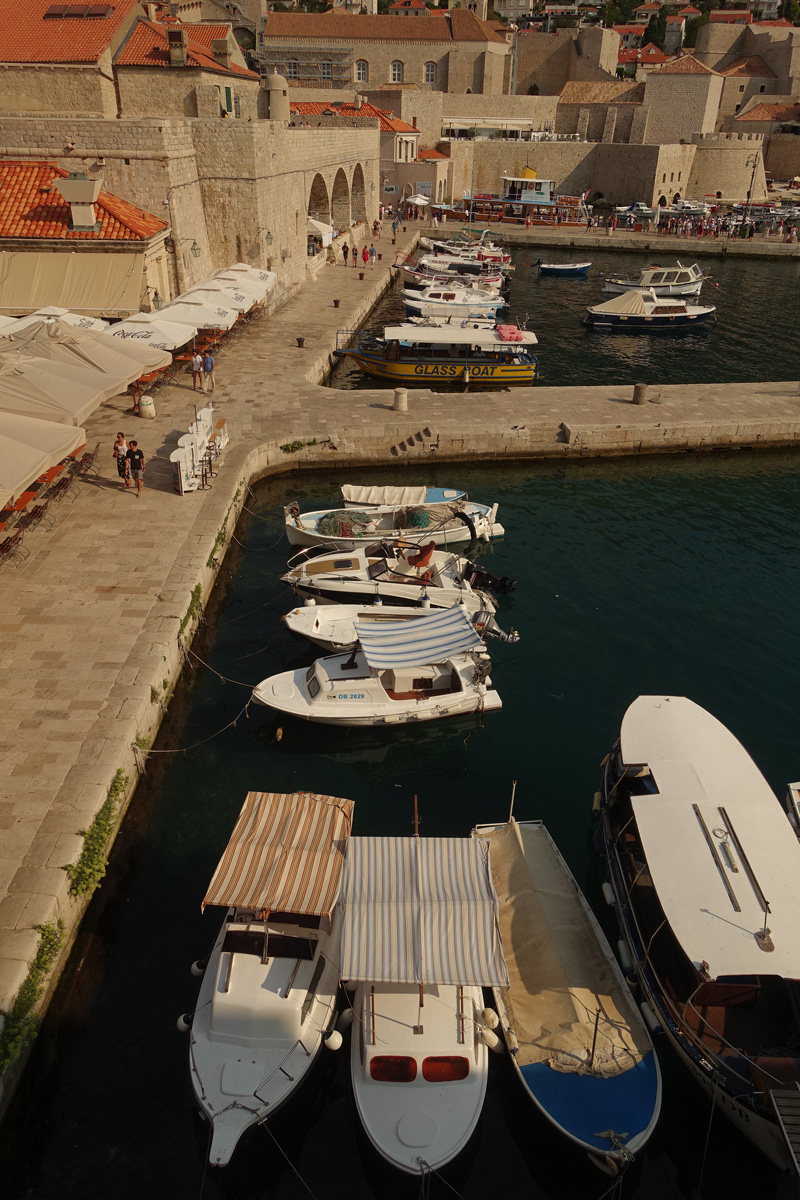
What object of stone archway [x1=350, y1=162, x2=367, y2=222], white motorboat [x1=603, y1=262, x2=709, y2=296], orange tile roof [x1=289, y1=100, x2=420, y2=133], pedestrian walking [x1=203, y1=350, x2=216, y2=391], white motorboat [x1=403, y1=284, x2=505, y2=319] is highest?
orange tile roof [x1=289, y1=100, x2=420, y2=133]

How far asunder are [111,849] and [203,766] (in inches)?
77.5

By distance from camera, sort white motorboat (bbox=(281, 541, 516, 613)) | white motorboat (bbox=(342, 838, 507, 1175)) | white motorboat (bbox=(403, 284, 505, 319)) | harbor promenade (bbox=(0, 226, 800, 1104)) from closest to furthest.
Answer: white motorboat (bbox=(342, 838, 507, 1175)) < harbor promenade (bbox=(0, 226, 800, 1104)) < white motorboat (bbox=(281, 541, 516, 613)) < white motorboat (bbox=(403, 284, 505, 319))

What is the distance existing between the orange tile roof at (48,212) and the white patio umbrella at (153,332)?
4258mm

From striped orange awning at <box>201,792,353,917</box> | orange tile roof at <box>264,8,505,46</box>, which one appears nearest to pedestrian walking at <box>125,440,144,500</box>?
striped orange awning at <box>201,792,353,917</box>

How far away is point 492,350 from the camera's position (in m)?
27.2

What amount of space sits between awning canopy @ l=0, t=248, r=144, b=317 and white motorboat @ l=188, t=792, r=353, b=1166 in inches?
790

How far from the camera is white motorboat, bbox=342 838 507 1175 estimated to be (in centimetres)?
687

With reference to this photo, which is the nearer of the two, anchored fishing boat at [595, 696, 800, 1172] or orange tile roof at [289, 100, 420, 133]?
anchored fishing boat at [595, 696, 800, 1172]

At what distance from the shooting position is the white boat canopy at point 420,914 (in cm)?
720

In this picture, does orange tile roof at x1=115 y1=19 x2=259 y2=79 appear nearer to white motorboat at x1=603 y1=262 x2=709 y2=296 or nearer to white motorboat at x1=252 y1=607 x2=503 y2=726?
white motorboat at x1=603 y1=262 x2=709 y2=296

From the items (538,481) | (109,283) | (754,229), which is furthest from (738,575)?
(754,229)

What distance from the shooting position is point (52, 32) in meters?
31.8

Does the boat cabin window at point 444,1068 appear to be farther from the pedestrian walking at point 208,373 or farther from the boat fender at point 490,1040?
the pedestrian walking at point 208,373

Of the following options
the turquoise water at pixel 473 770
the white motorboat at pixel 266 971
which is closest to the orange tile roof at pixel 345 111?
the turquoise water at pixel 473 770
